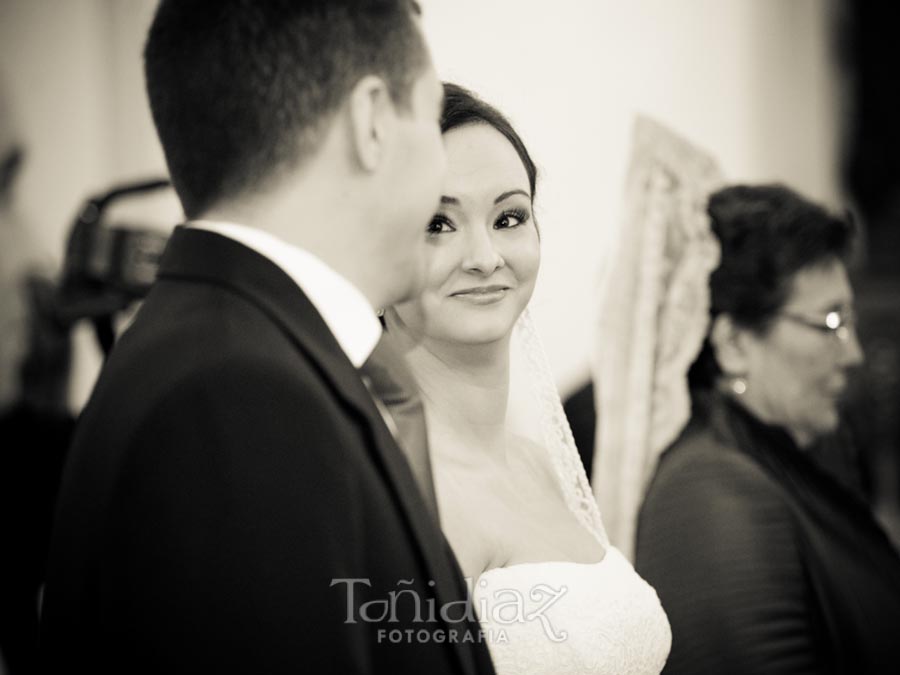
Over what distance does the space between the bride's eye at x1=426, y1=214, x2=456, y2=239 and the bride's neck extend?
0.37 ft

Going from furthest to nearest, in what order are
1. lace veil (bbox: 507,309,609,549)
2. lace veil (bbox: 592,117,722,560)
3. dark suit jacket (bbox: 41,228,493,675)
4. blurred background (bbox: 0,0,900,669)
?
lace veil (bbox: 592,117,722,560)
blurred background (bbox: 0,0,900,669)
lace veil (bbox: 507,309,609,549)
dark suit jacket (bbox: 41,228,493,675)

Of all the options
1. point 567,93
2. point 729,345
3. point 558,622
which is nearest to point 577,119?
point 567,93

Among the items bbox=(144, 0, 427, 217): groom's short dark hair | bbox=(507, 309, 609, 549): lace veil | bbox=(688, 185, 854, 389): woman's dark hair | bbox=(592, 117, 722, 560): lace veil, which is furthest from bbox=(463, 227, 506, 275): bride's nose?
bbox=(688, 185, 854, 389): woman's dark hair

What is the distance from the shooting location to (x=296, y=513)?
618 mm

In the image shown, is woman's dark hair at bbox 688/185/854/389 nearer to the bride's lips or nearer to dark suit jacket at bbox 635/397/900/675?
dark suit jacket at bbox 635/397/900/675

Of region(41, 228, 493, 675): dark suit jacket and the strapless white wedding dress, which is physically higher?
region(41, 228, 493, 675): dark suit jacket

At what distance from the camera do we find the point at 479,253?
35.3 inches

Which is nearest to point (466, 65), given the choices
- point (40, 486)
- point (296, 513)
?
point (296, 513)

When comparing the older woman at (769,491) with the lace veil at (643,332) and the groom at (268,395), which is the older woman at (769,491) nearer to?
the lace veil at (643,332)

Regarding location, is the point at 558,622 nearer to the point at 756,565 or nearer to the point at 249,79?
the point at 756,565

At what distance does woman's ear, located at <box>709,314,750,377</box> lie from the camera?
1.53 metres

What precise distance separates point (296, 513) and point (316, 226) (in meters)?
0.22

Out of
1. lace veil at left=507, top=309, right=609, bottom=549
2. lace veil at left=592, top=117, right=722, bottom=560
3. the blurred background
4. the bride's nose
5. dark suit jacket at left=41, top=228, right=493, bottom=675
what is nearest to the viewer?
dark suit jacket at left=41, top=228, right=493, bottom=675

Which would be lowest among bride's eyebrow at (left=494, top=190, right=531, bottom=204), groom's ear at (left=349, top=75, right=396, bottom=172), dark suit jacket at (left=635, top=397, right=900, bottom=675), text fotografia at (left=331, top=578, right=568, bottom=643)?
dark suit jacket at (left=635, top=397, right=900, bottom=675)
